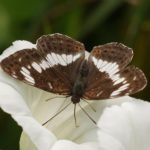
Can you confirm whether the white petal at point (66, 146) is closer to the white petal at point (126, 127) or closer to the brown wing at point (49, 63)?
the white petal at point (126, 127)

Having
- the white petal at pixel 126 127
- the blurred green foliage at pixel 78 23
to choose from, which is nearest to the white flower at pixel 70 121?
the white petal at pixel 126 127

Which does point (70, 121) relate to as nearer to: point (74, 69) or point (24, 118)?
point (74, 69)

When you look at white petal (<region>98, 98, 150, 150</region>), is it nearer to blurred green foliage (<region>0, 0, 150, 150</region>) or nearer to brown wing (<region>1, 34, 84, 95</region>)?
brown wing (<region>1, 34, 84, 95</region>)

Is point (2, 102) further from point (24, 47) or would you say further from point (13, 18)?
point (13, 18)

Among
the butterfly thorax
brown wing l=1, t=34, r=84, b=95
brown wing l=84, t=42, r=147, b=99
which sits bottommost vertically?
brown wing l=84, t=42, r=147, b=99

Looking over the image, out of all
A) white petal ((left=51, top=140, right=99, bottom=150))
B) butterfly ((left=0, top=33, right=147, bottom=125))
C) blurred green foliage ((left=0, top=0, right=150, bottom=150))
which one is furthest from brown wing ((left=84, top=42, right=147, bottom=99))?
blurred green foliage ((left=0, top=0, right=150, bottom=150))

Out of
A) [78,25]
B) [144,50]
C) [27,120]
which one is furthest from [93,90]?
[78,25]
